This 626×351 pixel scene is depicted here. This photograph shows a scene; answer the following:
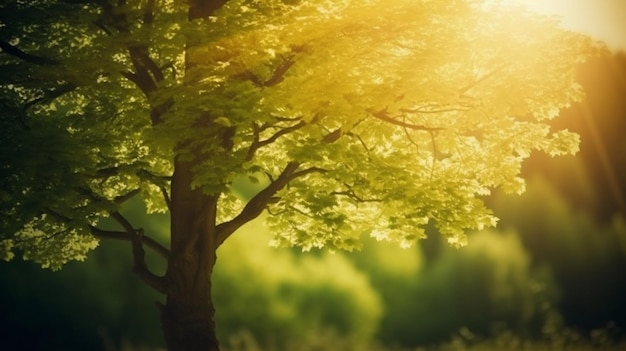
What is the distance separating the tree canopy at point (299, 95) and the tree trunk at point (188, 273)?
560mm

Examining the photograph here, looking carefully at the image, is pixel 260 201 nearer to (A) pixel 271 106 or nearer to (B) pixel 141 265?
(B) pixel 141 265

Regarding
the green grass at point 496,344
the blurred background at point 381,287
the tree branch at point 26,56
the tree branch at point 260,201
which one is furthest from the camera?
the blurred background at point 381,287

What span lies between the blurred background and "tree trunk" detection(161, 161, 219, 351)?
609 cm

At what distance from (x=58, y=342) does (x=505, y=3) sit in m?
15.2

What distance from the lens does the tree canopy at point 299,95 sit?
1120 cm

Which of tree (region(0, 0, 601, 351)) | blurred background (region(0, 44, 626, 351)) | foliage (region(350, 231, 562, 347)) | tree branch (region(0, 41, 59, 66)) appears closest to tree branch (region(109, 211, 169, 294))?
tree (region(0, 0, 601, 351))

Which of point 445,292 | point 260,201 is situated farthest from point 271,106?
point 445,292

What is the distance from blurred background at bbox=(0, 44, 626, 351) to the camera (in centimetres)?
2050

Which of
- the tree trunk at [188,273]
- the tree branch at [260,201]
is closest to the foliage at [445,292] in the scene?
the tree branch at [260,201]

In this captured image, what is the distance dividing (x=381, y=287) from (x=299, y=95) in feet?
41.5

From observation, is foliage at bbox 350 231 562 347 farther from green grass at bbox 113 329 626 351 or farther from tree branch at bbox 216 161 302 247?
tree branch at bbox 216 161 302 247

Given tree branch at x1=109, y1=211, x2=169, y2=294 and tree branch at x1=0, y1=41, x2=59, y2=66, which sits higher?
tree branch at x1=0, y1=41, x2=59, y2=66

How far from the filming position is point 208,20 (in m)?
11.9

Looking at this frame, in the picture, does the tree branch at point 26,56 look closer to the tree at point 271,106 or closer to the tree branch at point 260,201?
the tree at point 271,106
